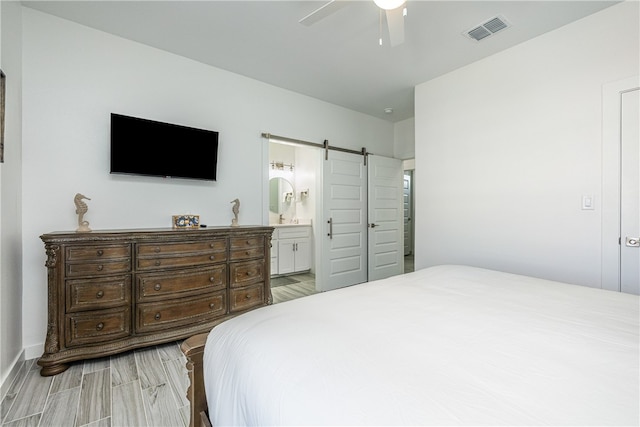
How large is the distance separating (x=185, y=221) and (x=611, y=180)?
3668 mm

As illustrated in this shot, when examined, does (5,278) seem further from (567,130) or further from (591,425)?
(567,130)

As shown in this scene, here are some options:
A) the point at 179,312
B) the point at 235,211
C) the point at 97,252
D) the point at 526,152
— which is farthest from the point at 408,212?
the point at 97,252

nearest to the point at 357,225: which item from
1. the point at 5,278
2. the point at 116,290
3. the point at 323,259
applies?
the point at 323,259

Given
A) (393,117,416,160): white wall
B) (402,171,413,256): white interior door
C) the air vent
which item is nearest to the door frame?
the air vent

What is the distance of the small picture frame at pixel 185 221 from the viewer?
109 inches

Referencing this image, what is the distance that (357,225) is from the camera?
14.7 feet

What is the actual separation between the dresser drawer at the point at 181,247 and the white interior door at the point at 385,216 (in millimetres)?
2577

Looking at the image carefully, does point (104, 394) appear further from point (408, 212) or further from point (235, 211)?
point (408, 212)

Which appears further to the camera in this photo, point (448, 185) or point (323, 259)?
point (323, 259)

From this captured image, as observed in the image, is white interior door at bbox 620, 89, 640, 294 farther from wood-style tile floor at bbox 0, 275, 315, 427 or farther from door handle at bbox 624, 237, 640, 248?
wood-style tile floor at bbox 0, 275, 315, 427

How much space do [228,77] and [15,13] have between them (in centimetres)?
166

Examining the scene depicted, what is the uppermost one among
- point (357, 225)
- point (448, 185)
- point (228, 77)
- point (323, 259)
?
point (228, 77)

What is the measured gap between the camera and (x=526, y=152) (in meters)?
2.66

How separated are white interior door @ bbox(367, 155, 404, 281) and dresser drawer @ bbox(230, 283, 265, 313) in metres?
2.11
